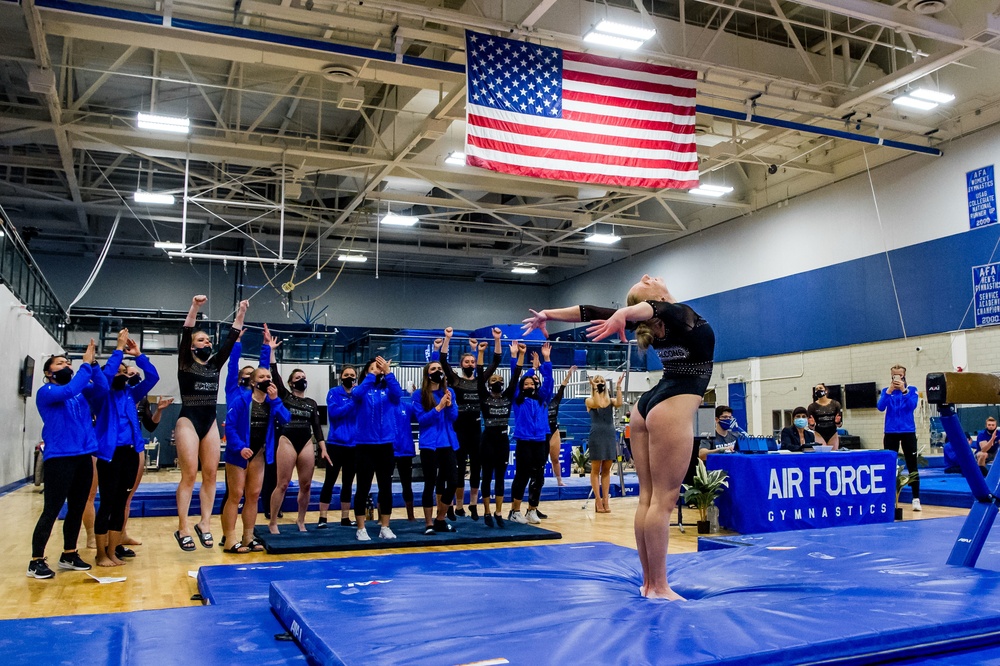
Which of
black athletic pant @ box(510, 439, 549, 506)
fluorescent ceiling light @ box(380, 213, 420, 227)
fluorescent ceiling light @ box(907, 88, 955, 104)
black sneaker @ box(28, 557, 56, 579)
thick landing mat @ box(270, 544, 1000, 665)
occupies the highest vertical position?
fluorescent ceiling light @ box(907, 88, 955, 104)

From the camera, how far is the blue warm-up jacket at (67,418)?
486 cm

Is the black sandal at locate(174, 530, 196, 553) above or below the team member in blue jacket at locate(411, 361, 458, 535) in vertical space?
below

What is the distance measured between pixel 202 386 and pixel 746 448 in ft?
19.6

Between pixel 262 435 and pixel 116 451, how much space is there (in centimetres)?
109

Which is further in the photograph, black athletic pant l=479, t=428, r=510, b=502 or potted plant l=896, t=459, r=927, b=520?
potted plant l=896, t=459, r=927, b=520

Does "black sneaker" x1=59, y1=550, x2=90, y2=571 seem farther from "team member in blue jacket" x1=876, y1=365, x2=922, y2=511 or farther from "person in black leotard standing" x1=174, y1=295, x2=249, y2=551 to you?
"team member in blue jacket" x1=876, y1=365, x2=922, y2=511

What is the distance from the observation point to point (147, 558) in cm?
596

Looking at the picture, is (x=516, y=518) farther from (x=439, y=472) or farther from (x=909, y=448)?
(x=909, y=448)

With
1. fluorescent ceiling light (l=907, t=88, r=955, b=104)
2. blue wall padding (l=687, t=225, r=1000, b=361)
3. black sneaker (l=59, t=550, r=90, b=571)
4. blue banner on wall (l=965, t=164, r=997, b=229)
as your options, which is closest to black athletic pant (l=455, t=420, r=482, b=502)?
black sneaker (l=59, t=550, r=90, b=571)

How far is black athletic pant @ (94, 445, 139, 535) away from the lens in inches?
213

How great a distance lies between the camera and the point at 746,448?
867cm

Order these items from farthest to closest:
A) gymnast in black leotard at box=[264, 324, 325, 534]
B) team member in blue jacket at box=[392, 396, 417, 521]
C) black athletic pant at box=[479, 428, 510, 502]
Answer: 1. team member in blue jacket at box=[392, 396, 417, 521]
2. black athletic pant at box=[479, 428, 510, 502]
3. gymnast in black leotard at box=[264, 324, 325, 534]

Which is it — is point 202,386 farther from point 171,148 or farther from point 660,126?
point 171,148

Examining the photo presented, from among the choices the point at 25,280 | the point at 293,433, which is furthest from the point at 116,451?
the point at 25,280
